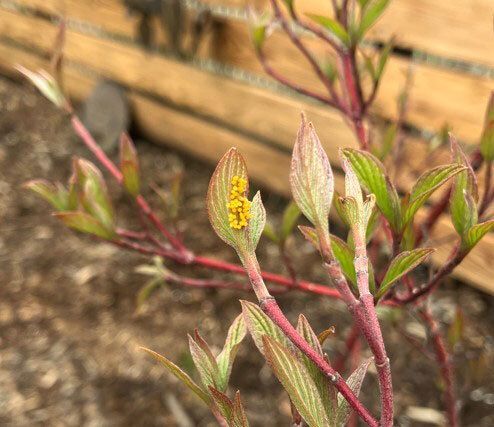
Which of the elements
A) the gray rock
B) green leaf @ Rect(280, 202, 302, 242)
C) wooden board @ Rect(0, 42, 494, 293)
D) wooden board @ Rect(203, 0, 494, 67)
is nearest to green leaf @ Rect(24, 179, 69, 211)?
green leaf @ Rect(280, 202, 302, 242)

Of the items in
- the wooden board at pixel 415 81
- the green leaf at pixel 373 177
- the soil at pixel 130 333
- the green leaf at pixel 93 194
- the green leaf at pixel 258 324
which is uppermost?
the green leaf at pixel 373 177

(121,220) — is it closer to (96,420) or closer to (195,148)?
(195,148)

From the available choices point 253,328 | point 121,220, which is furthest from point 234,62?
point 253,328

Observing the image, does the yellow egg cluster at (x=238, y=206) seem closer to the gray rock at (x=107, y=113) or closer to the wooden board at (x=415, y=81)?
the wooden board at (x=415, y=81)

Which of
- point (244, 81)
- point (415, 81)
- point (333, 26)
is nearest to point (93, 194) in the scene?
point (333, 26)

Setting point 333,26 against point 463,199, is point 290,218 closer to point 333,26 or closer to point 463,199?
point 333,26

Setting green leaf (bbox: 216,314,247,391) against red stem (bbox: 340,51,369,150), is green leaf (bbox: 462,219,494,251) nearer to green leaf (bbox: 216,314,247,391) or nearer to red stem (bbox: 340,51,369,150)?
green leaf (bbox: 216,314,247,391)

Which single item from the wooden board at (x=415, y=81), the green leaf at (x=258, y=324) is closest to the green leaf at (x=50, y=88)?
the green leaf at (x=258, y=324)

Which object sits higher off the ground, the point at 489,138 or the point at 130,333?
the point at 489,138
